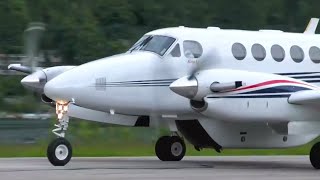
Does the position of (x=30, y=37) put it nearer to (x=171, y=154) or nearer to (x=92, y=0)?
(x=171, y=154)

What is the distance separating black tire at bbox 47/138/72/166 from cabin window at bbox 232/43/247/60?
477 cm

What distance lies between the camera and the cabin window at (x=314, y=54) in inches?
914

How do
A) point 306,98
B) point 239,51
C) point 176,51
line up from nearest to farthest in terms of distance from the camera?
point 306,98, point 176,51, point 239,51

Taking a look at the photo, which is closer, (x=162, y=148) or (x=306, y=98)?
(x=306, y=98)

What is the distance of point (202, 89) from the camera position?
20219mm

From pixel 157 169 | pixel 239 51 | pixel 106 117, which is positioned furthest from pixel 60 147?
pixel 239 51

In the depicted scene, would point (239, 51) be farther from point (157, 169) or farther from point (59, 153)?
point (59, 153)

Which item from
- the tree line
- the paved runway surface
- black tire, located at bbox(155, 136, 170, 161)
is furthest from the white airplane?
the tree line

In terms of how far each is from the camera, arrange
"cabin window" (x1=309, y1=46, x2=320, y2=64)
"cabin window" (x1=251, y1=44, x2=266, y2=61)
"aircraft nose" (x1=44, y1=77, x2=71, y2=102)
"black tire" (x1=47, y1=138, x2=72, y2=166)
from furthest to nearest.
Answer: "cabin window" (x1=309, y1=46, x2=320, y2=64) < "cabin window" (x1=251, y1=44, x2=266, y2=61) < "aircraft nose" (x1=44, y1=77, x2=71, y2=102) < "black tire" (x1=47, y1=138, x2=72, y2=166)

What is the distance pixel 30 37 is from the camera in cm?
2317

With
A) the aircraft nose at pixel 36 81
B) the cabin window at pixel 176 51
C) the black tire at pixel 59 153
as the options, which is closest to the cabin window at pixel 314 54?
the cabin window at pixel 176 51

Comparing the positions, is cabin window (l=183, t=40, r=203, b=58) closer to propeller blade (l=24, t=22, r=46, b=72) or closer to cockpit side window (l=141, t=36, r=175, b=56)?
cockpit side window (l=141, t=36, r=175, b=56)

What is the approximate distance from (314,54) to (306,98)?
2949 millimetres

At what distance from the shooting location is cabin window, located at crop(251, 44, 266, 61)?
22531 mm
